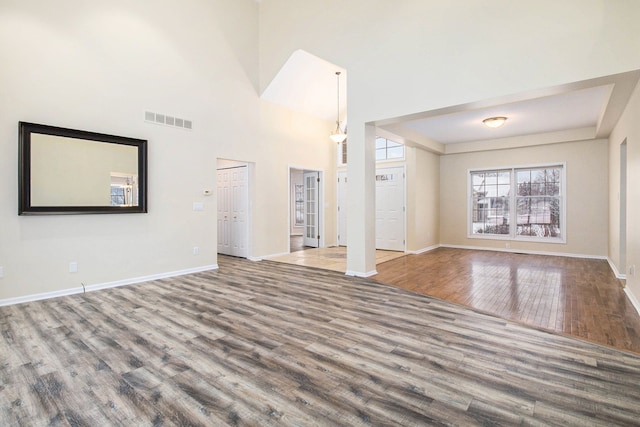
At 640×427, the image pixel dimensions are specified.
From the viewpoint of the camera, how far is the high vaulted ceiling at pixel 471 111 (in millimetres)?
4445

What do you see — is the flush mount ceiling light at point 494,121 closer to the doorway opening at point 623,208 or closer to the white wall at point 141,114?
the doorway opening at point 623,208

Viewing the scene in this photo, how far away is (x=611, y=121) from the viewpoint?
5301mm

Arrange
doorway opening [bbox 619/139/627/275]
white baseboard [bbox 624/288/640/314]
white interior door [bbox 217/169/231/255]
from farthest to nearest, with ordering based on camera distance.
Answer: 1. white interior door [bbox 217/169/231/255]
2. doorway opening [bbox 619/139/627/275]
3. white baseboard [bbox 624/288/640/314]

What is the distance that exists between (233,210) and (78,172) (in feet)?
10.8

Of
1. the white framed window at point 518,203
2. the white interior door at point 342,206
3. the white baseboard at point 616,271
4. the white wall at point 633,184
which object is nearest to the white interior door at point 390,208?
the white interior door at point 342,206

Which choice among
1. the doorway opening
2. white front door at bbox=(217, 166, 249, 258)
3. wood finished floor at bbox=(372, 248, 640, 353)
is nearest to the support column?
wood finished floor at bbox=(372, 248, 640, 353)

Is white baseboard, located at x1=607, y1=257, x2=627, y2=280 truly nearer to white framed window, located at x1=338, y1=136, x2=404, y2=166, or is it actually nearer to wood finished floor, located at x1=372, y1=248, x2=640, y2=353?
wood finished floor, located at x1=372, y1=248, x2=640, y2=353

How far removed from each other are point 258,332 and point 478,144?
7.35 metres

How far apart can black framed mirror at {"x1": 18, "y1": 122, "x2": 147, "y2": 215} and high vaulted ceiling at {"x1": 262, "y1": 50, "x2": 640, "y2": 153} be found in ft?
10.3

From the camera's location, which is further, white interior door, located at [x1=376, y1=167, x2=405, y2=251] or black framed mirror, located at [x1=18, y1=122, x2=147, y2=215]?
white interior door, located at [x1=376, y1=167, x2=405, y2=251]

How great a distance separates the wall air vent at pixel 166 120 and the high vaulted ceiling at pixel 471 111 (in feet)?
6.22

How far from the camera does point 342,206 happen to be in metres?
8.91

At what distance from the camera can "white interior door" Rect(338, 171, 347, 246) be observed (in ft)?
28.9

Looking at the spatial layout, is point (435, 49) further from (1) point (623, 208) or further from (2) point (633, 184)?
(1) point (623, 208)
